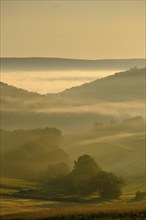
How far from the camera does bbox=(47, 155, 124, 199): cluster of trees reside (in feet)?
377

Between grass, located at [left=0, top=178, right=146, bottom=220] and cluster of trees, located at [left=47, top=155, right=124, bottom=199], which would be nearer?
grass, located at [left=0, top=178, right=146, bottom=220]

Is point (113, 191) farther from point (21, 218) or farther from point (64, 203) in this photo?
point (21, 218)

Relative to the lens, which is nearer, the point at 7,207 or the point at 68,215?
the point at 68,215

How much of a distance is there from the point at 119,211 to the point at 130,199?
40290mm

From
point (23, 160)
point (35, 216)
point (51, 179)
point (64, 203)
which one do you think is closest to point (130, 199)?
point (64, 203)

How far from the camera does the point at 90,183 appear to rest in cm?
11812

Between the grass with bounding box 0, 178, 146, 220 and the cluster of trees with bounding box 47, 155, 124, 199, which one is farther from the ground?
the cluster of trees with bounding box 47, 155, 124, 199

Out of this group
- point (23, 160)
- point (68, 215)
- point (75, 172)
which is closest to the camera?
point (68, 215)

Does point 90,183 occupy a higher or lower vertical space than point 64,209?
higher

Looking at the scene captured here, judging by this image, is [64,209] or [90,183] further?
[90,183]

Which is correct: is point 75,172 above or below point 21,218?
above

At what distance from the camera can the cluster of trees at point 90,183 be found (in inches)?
4523

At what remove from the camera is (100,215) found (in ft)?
222

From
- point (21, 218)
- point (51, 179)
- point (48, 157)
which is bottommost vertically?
point (21, 218)
